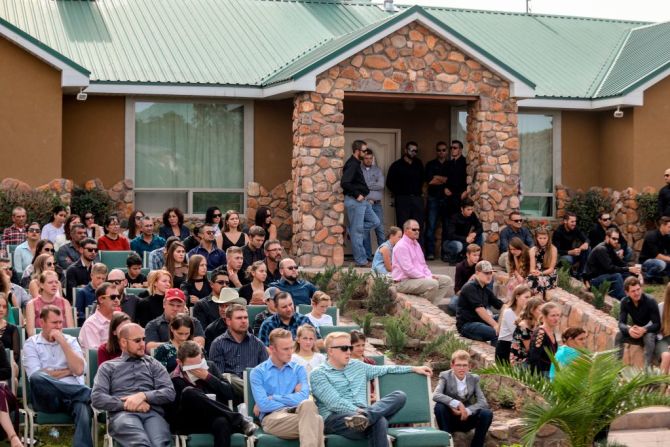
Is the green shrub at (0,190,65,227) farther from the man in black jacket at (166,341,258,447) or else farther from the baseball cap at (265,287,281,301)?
the man in black jacket at (166,341,258,447)

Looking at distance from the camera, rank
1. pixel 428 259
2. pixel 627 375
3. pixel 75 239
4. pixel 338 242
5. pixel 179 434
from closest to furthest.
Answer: pixel 179 434
pixel 627 375
pixel 75 239
pixel 338 242
pixel 428 259

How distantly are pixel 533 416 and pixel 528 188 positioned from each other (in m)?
11.4

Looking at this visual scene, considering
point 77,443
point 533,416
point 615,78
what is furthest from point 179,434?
point 615,78

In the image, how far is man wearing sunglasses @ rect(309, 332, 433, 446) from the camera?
1055cm

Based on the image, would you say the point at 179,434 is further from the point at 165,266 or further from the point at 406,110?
the point at 406,110

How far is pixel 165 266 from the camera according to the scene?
48.3 feet

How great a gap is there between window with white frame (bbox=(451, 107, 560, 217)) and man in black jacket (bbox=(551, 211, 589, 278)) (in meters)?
1.68

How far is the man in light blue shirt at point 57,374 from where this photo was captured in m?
10.7

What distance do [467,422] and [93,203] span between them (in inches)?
371

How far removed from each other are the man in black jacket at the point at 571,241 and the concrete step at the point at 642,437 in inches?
268

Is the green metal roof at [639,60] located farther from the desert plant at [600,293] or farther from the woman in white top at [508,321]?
the woman in white top at [508,321]

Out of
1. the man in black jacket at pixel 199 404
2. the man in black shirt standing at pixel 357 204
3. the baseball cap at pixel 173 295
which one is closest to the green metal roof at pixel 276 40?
the man in black shirt standing at pixel 357 204

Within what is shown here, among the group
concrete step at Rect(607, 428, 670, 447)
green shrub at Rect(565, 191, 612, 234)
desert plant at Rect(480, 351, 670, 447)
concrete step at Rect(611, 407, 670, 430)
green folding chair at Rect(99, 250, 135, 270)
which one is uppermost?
green shrub at Rect(565, 191, 612, 234)

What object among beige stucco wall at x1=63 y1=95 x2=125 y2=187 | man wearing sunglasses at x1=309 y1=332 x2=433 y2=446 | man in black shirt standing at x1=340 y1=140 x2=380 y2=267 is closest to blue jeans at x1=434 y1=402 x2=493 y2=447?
man wearing sunglasses at x1=309 y1=332 x2=433 y2=446
